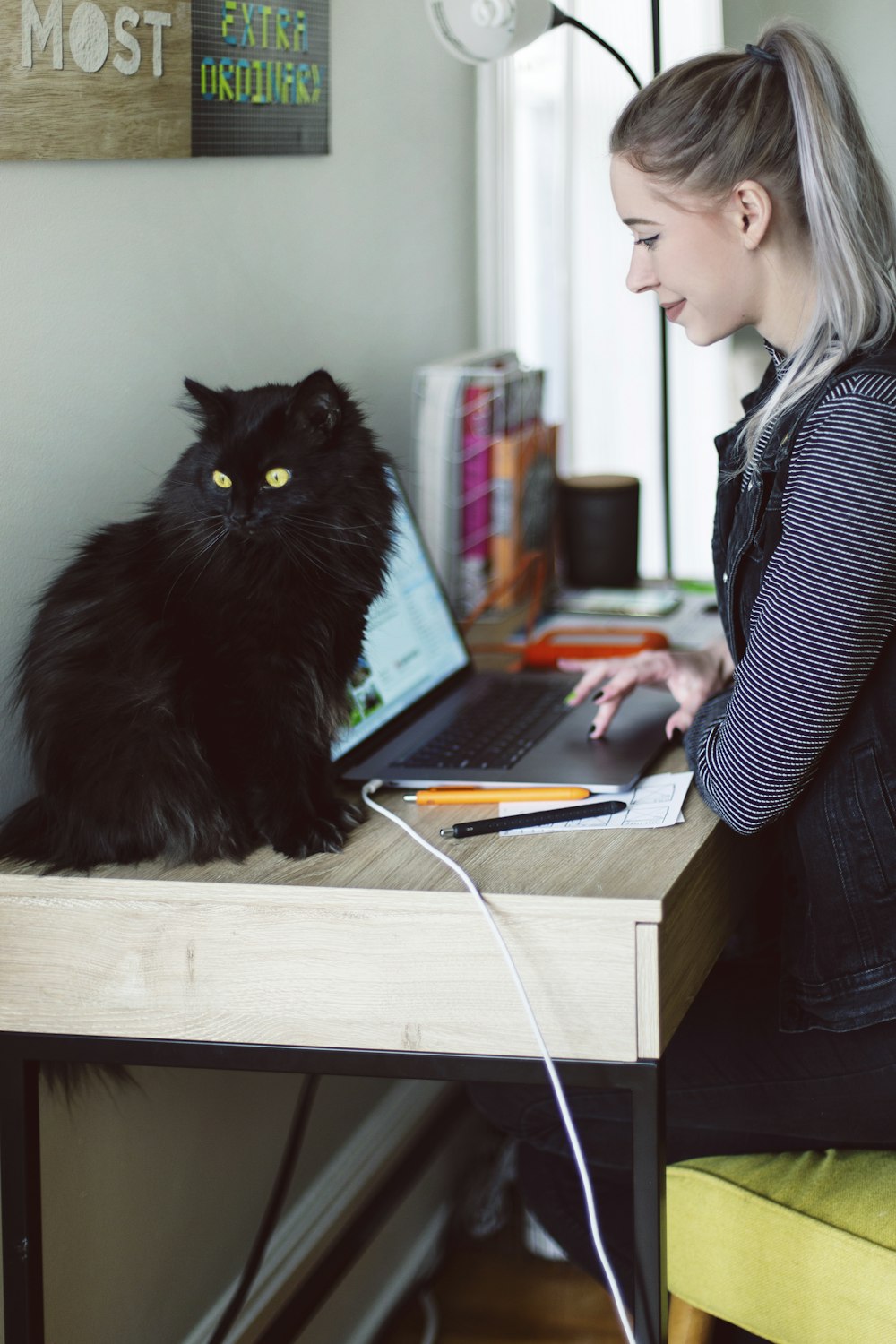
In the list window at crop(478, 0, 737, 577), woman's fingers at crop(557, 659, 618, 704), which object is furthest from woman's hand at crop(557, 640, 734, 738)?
window at crop(478, 0, 737, 577)

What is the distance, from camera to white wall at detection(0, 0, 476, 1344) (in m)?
1.12

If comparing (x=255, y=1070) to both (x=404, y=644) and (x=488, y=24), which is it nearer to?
(x=404, y=644)

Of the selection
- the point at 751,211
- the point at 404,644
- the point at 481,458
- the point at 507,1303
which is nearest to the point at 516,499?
the point at 481,458

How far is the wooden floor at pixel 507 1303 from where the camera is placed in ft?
5.65

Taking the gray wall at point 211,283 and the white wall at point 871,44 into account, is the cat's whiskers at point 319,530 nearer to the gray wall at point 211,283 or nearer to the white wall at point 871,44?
the gray wall at point 211,283

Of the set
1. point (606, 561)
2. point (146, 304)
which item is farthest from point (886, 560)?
point (606, 561)

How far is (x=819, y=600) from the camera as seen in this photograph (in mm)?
982

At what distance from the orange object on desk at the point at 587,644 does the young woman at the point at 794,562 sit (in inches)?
15.9

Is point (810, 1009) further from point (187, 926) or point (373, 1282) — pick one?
point (373, 1282)

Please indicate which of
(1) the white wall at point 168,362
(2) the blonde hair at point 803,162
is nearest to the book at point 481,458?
(1) the white wall at point 168,362

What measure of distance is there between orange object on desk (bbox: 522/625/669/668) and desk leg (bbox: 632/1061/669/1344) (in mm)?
758

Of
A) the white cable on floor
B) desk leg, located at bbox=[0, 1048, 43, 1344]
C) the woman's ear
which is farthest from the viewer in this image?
the white cable on floor

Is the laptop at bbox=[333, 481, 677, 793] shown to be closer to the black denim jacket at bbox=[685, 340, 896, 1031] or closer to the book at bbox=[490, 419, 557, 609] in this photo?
the black denim jacket at bbox=[685, 340, 896, 1031]

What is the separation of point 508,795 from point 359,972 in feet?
0.80
